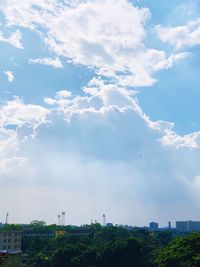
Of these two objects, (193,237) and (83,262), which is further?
(83,262)

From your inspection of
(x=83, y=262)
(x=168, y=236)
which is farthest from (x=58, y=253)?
(x=168, y=236)

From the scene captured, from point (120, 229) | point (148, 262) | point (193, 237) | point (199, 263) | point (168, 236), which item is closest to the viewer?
point (199, 263)

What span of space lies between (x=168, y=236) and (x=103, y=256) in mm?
84400

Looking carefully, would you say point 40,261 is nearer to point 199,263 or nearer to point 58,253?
point 58,253

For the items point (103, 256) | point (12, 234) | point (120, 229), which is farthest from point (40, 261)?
point (120, 229)

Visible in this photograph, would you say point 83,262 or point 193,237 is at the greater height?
point 193,237

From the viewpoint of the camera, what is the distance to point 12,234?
134 meters

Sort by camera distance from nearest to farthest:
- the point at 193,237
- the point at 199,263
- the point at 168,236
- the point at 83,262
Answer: the point at 199,263
the point at 193,237
the point at 83,262
the point at 168,236

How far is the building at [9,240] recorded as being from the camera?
12975 centimetres

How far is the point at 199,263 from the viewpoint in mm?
65188

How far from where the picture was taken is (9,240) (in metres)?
132

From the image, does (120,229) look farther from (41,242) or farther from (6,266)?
(6,266)

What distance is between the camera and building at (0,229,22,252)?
129750 mm

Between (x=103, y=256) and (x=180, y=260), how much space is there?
31.4 m
